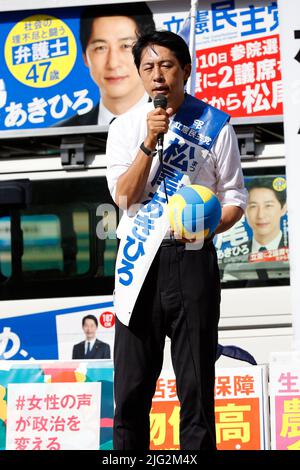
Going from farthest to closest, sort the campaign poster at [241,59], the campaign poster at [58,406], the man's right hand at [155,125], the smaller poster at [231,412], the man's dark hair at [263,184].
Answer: the man's dark hair at [263,184] < the campaign poster at [241,59] < the campaign poster at [58,406] < the smaller poster at [231,412] < the man's right hand at [155,125]

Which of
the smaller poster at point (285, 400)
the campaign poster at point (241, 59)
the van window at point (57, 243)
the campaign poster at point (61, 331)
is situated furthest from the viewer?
the van window at point (57, 243)

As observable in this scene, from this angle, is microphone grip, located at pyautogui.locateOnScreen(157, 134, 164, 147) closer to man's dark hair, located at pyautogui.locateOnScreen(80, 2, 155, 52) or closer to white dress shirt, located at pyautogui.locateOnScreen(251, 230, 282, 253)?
man's dark hair, located at pyautogui.locateOnScreen(80, 2, 155, 52)

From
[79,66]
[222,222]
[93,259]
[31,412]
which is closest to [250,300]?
[93,259]

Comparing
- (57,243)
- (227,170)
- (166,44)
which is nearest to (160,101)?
(166,44)

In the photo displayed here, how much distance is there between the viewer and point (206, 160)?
330 cm

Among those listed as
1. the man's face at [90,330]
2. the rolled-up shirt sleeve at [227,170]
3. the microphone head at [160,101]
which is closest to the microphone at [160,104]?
the microphone head at [160,101]

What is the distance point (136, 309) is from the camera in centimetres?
321

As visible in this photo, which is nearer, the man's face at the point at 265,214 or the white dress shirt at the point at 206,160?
the white dress shirt at the point at 206,160

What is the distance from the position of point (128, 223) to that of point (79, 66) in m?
3.76

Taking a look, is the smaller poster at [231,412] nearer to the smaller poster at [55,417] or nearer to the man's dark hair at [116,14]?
the smaller poster at [55,417]

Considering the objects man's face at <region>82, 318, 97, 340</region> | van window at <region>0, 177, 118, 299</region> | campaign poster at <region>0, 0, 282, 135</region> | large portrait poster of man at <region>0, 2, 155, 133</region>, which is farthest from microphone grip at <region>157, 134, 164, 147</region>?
van window at <region>0, 177, 118, 299</region>

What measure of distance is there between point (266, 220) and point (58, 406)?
2.82 meters

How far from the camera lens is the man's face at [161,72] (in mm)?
3252

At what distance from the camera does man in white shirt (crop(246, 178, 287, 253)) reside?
6.86 meters
